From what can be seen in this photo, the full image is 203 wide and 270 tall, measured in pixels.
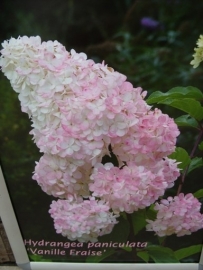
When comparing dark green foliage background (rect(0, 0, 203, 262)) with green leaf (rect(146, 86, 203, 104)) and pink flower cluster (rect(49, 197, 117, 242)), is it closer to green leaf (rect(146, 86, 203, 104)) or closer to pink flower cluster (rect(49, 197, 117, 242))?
green leaf (rect(146, 86, 203, 104))

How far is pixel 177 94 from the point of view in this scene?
4.55ft

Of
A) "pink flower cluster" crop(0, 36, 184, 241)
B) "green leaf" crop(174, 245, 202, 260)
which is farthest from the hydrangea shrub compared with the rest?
"green leaf" crop(174, 245, 202, 260)

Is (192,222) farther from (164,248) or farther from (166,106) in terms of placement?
(166,106)

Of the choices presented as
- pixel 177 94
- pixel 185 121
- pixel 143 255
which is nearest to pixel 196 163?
pixel 185 121

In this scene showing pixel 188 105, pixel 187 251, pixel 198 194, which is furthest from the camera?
pixel 187 251

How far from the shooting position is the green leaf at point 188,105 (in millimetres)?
1400

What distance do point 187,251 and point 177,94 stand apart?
27.1 inches

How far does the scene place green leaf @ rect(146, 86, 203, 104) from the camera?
138 cm

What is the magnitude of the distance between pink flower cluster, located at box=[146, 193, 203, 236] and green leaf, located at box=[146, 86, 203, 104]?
1.26ft

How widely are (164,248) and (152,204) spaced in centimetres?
25

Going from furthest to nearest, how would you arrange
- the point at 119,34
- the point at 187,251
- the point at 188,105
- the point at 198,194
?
the point at 187,251, the point at 198,194, the point at 188,105, the point at 119,34

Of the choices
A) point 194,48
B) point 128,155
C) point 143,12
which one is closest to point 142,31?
point 143,12

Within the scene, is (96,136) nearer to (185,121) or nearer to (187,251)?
(185,121)

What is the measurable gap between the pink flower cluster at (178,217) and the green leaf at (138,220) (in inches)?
0.9
